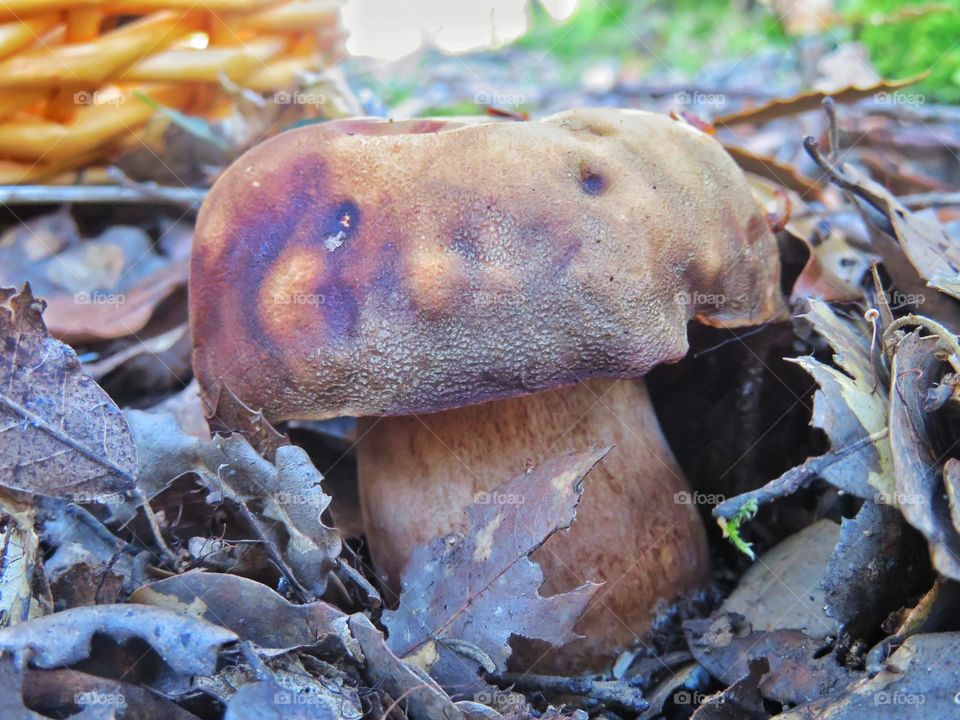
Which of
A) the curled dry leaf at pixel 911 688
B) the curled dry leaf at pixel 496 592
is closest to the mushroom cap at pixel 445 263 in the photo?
the curled dry leaf at pixel 496 592

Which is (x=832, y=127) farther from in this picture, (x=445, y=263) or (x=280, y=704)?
(x=280, y=704)

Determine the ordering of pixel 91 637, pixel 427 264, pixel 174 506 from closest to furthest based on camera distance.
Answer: pixel 91 637 < pixel 427 264 < pixel 174 506

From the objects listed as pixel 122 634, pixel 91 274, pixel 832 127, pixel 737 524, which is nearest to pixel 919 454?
pixel 737 524

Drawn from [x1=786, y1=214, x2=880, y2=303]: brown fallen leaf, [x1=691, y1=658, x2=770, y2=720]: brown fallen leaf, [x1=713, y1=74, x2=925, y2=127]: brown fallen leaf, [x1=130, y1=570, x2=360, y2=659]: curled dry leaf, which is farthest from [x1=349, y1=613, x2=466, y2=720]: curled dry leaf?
[x1=713, y1=74, x2=925, y2=127]: brown fallen leaf

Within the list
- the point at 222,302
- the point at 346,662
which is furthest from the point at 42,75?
the point at 346,662

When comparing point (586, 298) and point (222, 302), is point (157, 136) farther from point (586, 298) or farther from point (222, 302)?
point (586, 298)

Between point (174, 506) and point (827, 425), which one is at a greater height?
point (827, 425)

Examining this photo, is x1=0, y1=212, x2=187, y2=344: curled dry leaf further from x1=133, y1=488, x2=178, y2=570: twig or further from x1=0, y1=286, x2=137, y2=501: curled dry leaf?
x1=133, y1=488, x2=178, y2=570: twig
